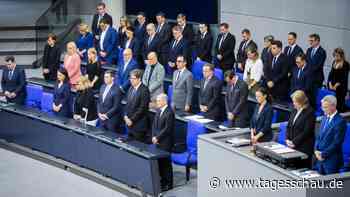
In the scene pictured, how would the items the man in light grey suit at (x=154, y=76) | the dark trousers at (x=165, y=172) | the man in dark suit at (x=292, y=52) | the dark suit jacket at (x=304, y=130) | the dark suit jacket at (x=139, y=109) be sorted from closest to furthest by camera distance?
1. the dark suit jacket at (x=304, y=130)
2. the dark trousers at (x=165, y=172)
3. the dark suit jacket at (x=139, y=109)
4. the man in light grey suit at (x=154, y=76)
5. the man in dark suit at (x=292, y=52)

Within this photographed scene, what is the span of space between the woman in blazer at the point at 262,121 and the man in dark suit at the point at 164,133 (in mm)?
1442

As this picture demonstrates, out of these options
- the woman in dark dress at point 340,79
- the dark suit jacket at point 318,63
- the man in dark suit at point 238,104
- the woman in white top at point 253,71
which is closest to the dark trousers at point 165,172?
the man in dark suit at point 238,104

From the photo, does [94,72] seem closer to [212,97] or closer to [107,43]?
[107,43]

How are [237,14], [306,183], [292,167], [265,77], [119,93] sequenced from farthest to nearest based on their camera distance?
[237,14]
[265,77]
[119,93]
[292,167]
[306,183]

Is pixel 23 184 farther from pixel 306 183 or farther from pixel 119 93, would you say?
pixel 306 183

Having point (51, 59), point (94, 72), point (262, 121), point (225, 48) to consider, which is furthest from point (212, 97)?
point (51, 59)

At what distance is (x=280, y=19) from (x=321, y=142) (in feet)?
22.2

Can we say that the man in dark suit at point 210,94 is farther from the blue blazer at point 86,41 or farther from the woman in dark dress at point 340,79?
the blue blazer at point 86,41

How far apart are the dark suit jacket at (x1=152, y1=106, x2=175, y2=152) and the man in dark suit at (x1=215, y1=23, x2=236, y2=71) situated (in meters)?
3.89

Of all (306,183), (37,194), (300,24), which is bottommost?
(37,194)

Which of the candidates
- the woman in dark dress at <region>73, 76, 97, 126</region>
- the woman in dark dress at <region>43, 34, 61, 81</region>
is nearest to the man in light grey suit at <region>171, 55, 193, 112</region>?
the woman in dark dress at <region>73, 76, 97, 126</region>

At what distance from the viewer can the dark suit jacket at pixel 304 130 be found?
949 cm

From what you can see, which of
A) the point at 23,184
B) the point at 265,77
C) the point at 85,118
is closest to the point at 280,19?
the point at 265,77

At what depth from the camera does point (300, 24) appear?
15.1m
